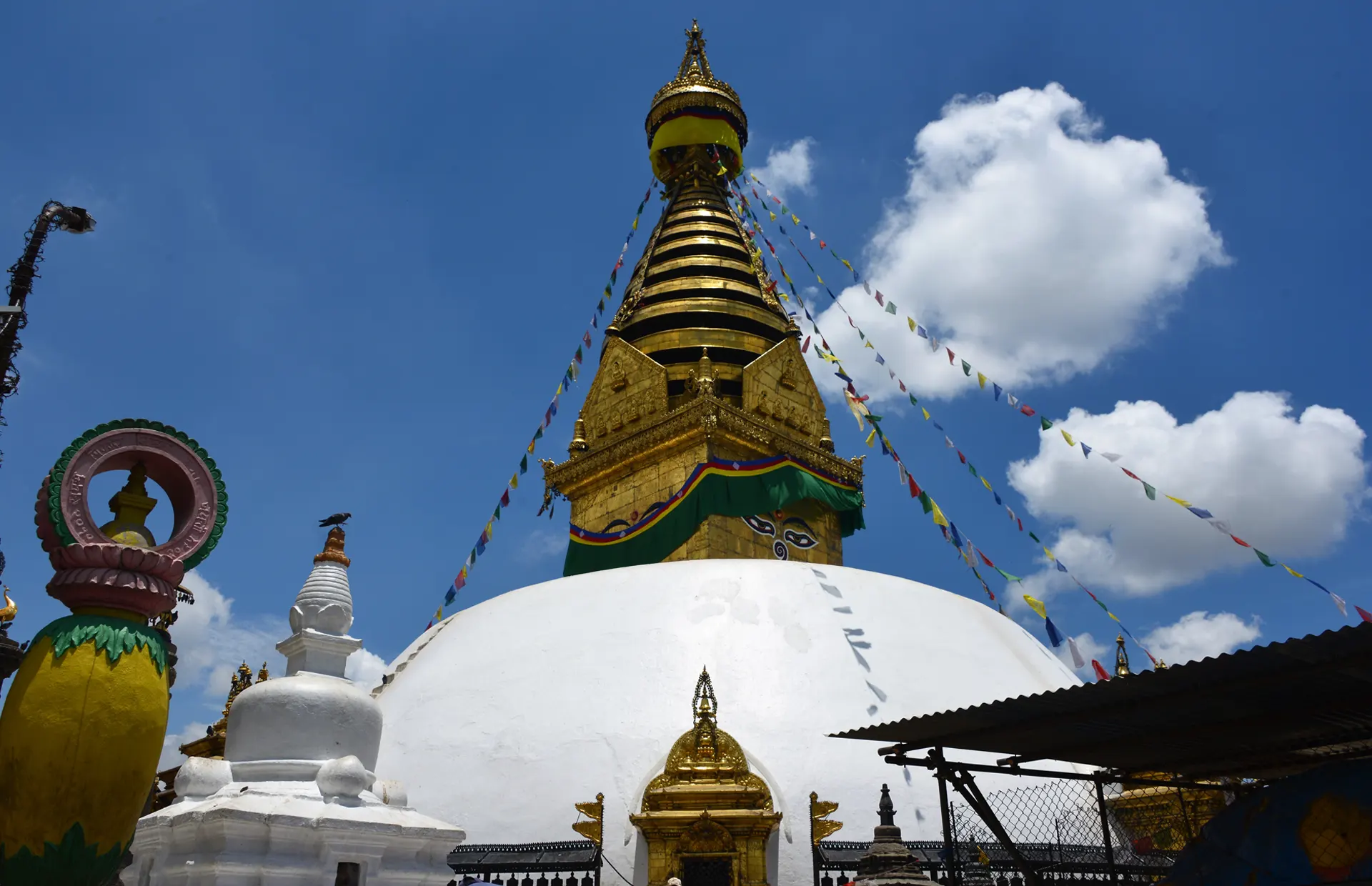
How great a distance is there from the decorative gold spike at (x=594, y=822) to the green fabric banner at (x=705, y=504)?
7.59 m

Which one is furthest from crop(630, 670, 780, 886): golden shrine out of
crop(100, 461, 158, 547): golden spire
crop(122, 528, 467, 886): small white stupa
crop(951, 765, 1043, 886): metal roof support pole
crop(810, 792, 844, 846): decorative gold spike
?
crop(100, 461, 158, 547): golden spire

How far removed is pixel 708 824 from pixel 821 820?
87 centimetres

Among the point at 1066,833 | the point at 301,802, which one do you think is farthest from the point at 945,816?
the point at 1066,833

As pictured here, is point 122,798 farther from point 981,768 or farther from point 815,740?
point 815,740

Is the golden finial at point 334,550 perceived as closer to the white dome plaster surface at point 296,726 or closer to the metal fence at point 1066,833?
the white dome plaster surface at point 296,726

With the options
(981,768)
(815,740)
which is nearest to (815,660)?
(815,740)

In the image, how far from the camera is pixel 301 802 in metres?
4.98

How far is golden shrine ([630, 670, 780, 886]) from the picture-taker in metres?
7.44

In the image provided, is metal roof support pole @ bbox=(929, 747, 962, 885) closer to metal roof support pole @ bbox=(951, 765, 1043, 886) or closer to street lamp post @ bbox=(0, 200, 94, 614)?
metal roof support pole @ bbox=(951, 765, 1043, 886)

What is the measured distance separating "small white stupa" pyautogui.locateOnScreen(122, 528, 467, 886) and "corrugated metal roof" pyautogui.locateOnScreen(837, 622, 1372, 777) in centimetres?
235

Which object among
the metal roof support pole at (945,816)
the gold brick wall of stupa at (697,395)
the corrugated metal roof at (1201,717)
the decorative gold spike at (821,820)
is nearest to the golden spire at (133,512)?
the corrugated metal roof at (1201,717)

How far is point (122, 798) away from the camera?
12.8 ft

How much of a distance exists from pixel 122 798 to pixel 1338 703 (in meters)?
4.92

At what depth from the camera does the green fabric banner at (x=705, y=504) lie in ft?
50.6
